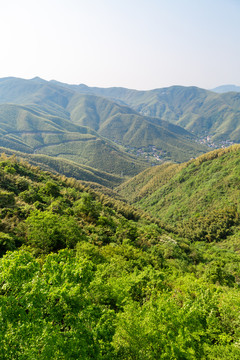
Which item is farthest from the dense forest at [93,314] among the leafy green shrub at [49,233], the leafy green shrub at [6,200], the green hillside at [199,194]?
the green hillside at [199,194]

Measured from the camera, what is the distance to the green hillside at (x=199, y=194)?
359 ft

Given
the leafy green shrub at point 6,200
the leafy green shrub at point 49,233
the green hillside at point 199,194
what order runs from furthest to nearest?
the green hillside at point 199,194
the leafy green shrub at point 6,200
the leafy green shrub at point 49,233

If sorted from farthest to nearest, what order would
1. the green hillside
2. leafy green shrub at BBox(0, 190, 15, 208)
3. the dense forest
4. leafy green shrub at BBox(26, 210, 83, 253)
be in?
the green hillside < leafy green shrub at BBox(0, 190, 15, 208) < leafy green shrub at BBox(26, 210, 83, 253) < the dense forest

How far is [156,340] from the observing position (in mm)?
16562

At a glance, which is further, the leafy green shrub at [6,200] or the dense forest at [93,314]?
the leafy green shrub at [6,200]

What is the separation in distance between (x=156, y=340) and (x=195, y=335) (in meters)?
3.60

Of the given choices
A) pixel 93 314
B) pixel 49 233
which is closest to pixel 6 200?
pixel 49 233

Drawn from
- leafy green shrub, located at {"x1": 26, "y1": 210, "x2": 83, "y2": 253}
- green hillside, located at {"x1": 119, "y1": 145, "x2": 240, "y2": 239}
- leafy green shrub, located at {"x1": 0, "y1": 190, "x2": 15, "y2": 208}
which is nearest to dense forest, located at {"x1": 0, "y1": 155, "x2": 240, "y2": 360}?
leafy green shrub, located at {"x1": 26, "y1": 210, "x2": 83, "y2": 253}

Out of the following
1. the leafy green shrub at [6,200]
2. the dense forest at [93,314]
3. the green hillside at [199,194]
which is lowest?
the green hillside at [199,194]

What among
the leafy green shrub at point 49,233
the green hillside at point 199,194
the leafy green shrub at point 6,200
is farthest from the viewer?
the green hillside at point 199,194

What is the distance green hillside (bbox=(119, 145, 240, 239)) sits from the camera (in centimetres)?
10953

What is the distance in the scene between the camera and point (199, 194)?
13700 centimetres

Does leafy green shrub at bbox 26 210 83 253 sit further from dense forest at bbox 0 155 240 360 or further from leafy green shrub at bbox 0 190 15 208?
leafy green shrub at bbox 0 190 15 208

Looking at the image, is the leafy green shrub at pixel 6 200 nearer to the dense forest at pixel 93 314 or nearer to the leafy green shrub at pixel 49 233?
the leafy green shrub at pixel 49 233
